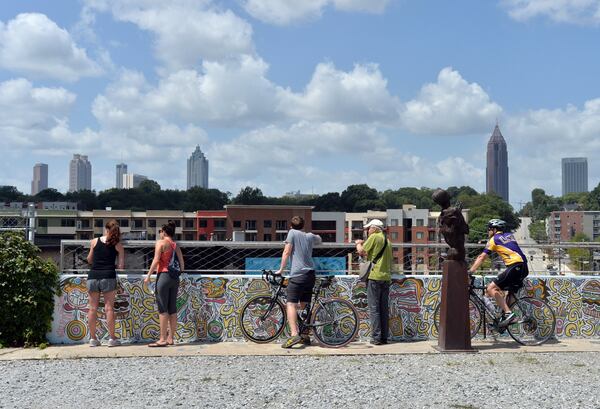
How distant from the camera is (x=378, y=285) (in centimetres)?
959

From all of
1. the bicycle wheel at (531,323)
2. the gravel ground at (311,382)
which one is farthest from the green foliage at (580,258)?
the gravel ground at (311,382)

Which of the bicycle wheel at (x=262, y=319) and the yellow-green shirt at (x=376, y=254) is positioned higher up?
the yellow-green shirt at (x=376, y=254)

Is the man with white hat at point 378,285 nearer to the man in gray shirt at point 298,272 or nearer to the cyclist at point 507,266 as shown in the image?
the man in gray shirt at point 298,272

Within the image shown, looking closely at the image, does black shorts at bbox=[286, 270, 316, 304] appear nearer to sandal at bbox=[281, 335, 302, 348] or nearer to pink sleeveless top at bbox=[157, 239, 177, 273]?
sandal at bbox=[281, 335, 302, 348]

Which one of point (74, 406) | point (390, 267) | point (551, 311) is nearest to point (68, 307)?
point (74, 406)

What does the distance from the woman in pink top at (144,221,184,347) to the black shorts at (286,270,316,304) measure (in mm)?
1527

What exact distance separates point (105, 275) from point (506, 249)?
17.8 feet

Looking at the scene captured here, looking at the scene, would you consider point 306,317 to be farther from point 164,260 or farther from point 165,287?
point 164,260

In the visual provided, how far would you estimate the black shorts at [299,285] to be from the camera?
9.36 metres

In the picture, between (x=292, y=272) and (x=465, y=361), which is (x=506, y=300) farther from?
(x=292, y=272)

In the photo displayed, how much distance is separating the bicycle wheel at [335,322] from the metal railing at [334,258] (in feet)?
2.54

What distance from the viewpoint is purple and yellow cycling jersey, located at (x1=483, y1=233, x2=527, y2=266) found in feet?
31.3

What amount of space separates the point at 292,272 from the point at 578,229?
190746mm

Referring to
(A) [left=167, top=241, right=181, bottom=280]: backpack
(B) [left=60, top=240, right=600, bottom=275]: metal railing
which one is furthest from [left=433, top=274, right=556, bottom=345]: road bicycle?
(A) [left=167, top=241, right=181, bottom=280]: backpack
